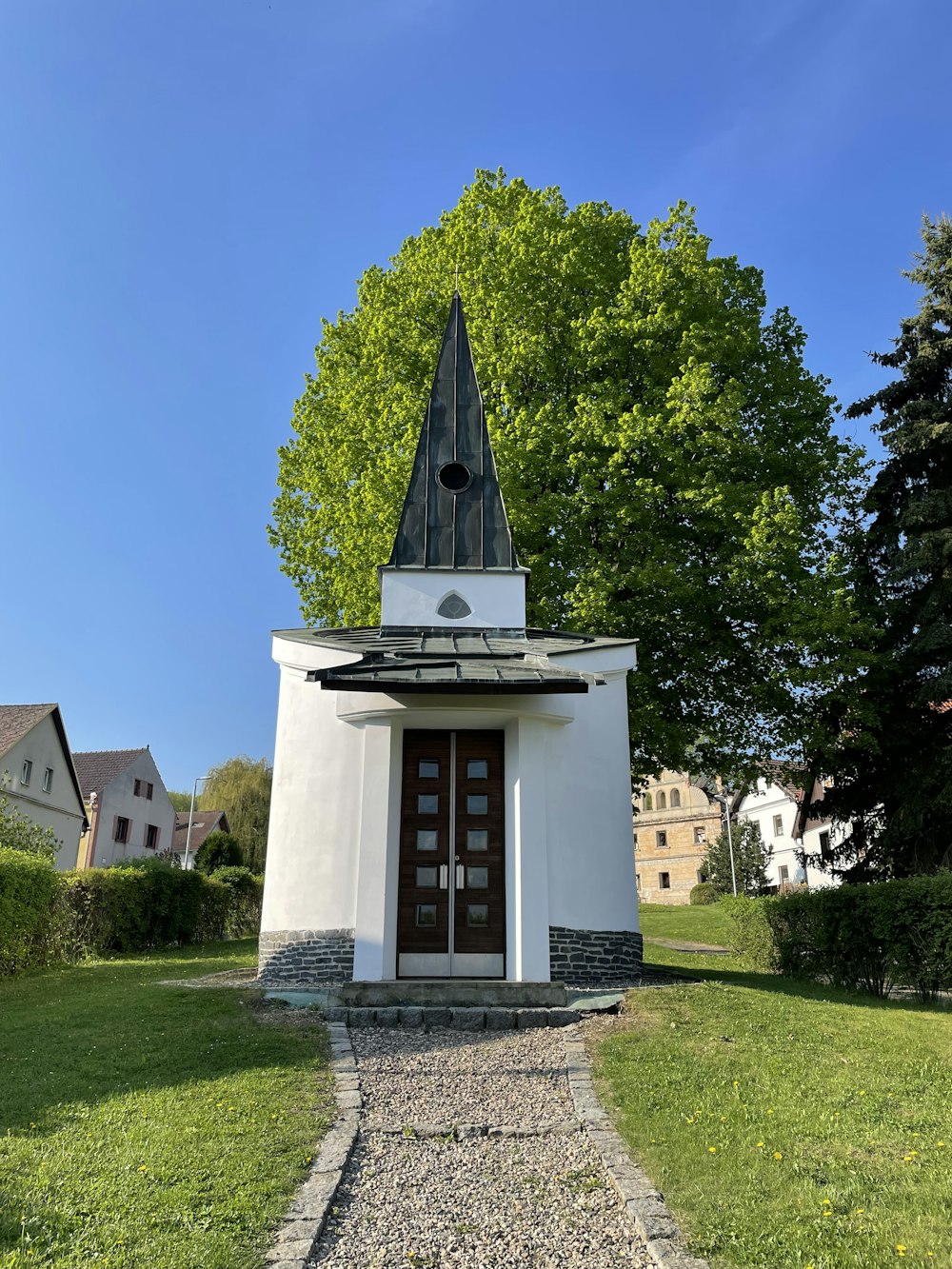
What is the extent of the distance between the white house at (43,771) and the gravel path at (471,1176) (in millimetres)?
25976

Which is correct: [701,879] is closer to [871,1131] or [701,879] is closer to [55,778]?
[55,778]

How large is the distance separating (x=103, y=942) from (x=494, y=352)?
14582 millimetres

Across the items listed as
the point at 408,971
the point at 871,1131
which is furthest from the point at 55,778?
the point at 871,1131

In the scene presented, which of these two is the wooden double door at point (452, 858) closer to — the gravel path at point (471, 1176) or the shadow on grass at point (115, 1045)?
the shadow on grass at point (115, 1045)

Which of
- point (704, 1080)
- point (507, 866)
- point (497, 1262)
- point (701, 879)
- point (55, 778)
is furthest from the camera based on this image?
point (701, 879)

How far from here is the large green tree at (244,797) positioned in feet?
135

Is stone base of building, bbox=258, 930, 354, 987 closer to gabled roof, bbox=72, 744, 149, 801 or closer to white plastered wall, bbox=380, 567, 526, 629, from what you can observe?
white plastered wall, bbox=380, 567, 526, 629

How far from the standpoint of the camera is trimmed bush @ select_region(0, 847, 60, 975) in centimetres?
1422

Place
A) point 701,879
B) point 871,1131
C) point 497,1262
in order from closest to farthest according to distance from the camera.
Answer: point 497,1262
point 871,1131
point 701,879

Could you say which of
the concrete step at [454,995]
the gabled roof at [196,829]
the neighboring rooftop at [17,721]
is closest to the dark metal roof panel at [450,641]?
the concrete step at [454,995]

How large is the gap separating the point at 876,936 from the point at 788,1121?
299 inches

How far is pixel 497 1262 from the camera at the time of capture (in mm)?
4453

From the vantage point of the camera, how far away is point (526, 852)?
11.2 m

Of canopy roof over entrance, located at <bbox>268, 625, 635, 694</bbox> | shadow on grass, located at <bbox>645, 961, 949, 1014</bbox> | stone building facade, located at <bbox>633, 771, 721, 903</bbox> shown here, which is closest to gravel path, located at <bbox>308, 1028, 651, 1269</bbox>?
canopy roof over entrance, located at <bbox>268, 625, 635, 694</bbox>
